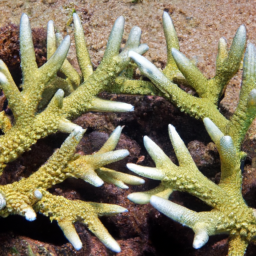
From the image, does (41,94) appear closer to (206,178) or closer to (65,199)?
(65,199)

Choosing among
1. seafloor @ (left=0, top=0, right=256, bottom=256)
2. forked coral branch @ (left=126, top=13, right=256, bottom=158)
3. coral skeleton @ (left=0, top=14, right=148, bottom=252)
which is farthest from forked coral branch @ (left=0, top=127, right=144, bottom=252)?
forked coral branch @ (left=126, top=13, right=256, bottom=158)

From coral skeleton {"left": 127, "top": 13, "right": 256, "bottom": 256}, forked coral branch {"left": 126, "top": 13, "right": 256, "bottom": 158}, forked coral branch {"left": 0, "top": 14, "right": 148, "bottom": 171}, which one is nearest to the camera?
coral skeleton {"left": 127, "top": 13, "right": 256, "bottom": 256}

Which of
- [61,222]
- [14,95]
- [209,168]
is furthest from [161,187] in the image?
[14,95]

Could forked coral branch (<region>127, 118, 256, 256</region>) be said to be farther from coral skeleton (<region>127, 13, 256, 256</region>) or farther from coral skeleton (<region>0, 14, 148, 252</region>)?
coral skeleton (<region>0, 14, 148, 252</region>)

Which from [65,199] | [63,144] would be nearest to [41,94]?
[63,144]

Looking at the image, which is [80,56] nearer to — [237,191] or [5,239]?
[5,239]

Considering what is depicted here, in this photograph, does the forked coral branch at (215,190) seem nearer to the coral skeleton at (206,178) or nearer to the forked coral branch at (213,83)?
the coral skeleton at (206,178)
